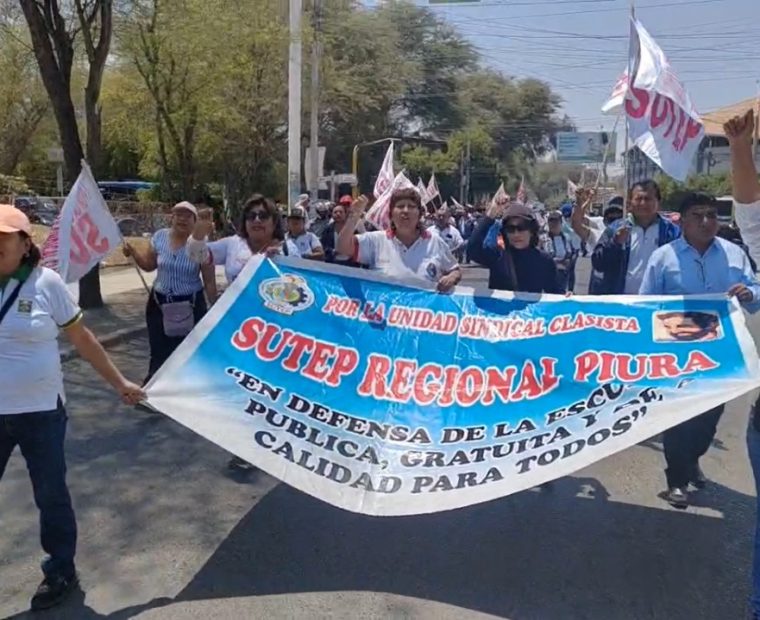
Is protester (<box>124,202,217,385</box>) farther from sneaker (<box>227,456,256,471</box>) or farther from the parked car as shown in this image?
the parked car

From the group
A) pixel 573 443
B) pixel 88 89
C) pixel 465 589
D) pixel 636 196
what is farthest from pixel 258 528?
pixel 88 89

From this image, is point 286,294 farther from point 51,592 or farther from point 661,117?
point 661,117

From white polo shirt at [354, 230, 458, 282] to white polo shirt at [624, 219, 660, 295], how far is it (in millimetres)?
1492

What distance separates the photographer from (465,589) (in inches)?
167

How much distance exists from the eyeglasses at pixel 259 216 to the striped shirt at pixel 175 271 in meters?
1.01

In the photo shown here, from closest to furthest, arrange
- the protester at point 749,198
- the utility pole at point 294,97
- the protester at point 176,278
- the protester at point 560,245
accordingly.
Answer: the protester at point 749,198 → the protester at point 176,278 → the protester at point 560,245 → the utility pole at point 294,97

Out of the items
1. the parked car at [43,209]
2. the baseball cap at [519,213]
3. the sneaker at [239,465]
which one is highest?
the baseball cap at [519,213]

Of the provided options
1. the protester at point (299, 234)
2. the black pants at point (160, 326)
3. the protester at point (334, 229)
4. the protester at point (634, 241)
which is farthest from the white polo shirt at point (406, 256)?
the protester at point (334, 229)

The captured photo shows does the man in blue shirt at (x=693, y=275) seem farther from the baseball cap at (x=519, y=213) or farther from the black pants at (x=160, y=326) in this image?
the black pants at (x=160, y=326)

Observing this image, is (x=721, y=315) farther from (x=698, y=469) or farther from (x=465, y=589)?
(x=465, y=589)

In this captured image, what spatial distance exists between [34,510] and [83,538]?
60 centimetres

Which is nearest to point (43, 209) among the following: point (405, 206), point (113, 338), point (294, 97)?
point (294, 97)

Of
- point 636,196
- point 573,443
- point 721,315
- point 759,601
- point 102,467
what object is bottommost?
point 102,467

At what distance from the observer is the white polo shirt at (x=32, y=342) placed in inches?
148
